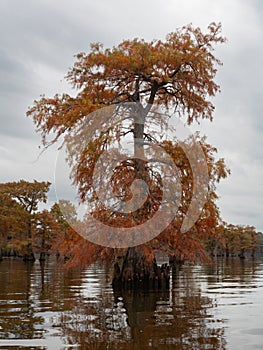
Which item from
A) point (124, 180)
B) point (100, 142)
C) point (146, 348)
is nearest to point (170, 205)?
point (124, 180)

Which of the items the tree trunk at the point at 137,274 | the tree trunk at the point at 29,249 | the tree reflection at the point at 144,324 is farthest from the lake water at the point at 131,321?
the tree trunk at the point at 29,249

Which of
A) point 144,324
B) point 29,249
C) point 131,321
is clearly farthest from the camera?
point 29,249

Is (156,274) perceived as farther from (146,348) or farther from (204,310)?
(146,348)

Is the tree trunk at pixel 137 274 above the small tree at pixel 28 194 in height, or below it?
below

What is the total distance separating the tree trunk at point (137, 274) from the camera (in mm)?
17922

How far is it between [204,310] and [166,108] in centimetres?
1173

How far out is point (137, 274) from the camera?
18.0 metres

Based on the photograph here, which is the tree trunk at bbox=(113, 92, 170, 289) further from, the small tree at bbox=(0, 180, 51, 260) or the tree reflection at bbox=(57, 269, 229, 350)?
the small tree at bbox=(0, 180, 51, 260)

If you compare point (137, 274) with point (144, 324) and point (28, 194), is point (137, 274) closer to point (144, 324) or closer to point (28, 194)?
point (144, 324)

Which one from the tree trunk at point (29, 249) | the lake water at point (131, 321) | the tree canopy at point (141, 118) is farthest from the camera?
the tree trunk at point (29, 249)

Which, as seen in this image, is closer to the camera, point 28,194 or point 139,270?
point 139,270

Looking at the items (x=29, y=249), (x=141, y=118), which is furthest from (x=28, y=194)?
(x=141, y=118)

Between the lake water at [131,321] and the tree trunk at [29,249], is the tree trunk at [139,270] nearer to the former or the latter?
the lake water at [131,321]

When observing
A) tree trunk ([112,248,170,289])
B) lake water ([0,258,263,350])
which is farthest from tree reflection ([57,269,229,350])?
tree trunk ([112,248,170,289])
